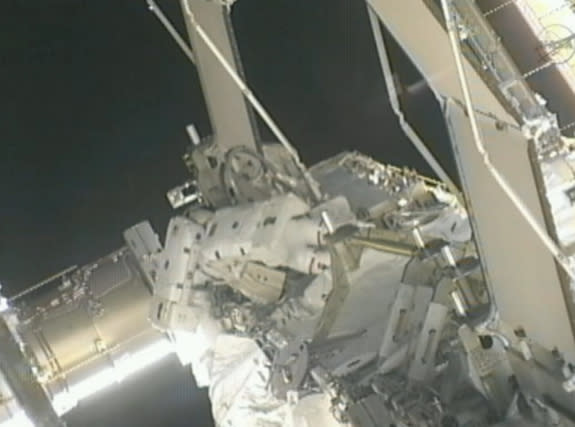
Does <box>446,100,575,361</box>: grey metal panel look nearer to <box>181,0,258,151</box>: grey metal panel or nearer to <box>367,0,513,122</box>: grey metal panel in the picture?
<box>367,0,513,122</box>: grey metal panel

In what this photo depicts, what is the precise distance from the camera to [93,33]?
31.0 feet

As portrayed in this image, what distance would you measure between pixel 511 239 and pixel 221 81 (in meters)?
2.96

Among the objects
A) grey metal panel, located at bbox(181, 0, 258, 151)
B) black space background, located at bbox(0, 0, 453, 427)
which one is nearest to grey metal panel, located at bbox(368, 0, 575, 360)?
grey metal panel, located at bbox(181, 0, 258, 151)

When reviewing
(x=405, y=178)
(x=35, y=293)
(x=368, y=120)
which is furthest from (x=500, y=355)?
(x=368, y=120)

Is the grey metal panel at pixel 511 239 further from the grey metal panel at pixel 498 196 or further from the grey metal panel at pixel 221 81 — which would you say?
the grey metal panel at pixel 221 81

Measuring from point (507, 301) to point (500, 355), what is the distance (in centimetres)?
27

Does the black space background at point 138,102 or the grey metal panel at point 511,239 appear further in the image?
the black space background at point 138,102

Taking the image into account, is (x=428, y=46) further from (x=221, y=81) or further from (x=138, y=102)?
(x=138, y=102)

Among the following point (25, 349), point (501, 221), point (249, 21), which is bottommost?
point (501, 221)

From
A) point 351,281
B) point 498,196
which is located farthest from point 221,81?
point 498,196

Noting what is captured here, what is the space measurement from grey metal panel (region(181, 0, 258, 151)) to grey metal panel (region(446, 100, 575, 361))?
8.35ft

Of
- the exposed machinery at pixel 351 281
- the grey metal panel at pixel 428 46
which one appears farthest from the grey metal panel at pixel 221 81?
the grey metal panel at pixel 428 46

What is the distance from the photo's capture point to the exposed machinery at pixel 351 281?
13.7 ft

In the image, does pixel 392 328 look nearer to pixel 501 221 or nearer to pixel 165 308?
pixel 501 221
